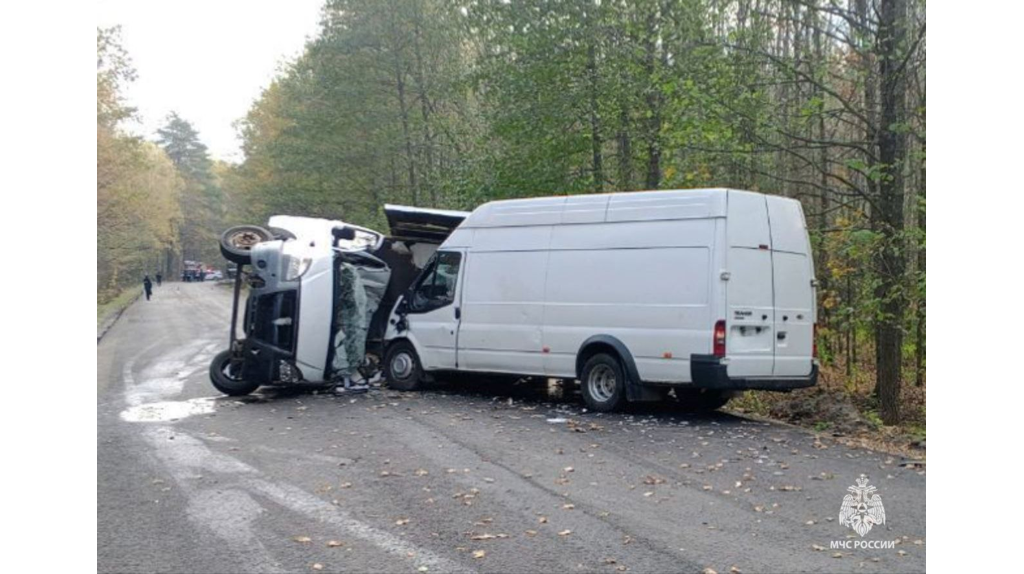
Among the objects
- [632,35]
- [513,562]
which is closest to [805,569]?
[513,562]

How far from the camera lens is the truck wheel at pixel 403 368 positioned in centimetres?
1288

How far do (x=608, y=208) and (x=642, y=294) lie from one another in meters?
1.21

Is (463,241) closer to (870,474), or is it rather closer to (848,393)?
(848,393)

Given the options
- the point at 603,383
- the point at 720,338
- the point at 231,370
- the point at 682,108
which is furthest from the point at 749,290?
the point at 231,370

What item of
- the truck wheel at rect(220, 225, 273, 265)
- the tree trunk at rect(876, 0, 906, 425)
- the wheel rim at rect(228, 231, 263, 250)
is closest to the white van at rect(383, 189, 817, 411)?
the tree trunk at rect(876, 0, 906, 425)

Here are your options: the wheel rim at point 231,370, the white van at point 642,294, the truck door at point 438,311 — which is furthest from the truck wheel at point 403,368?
the wheel rim at point 231,370

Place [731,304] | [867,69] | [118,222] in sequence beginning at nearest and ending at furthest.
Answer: [731,304], [867,69], [118,222]

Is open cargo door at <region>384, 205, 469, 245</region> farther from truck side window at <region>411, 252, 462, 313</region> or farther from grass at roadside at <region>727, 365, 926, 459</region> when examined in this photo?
grass at roadside at <region>727, 365, 926, 459</region>

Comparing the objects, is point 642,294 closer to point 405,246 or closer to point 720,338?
point 720,338

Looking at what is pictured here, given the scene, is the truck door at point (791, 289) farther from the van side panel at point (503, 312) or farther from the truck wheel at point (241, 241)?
the truck wheel at point (241, 241)

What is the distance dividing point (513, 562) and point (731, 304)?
5.26 metres

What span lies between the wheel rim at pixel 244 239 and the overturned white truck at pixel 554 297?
0.02 metres

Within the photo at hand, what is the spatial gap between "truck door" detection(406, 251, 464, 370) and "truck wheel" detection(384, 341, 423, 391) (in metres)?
0.21

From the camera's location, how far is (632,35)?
47.9 feet
